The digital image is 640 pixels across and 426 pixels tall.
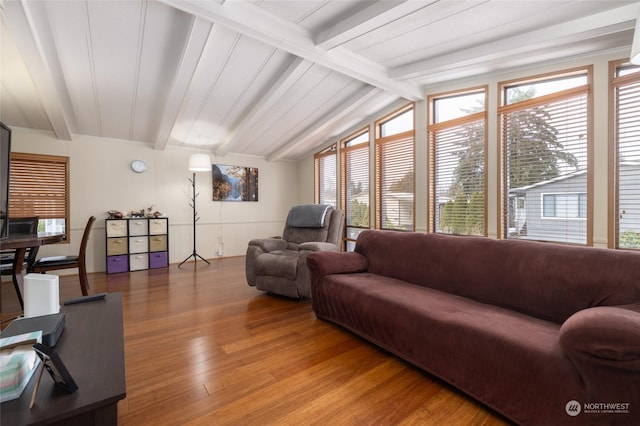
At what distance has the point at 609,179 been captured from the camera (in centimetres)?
243

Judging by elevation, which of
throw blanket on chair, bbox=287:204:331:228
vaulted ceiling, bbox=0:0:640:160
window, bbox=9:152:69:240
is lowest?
throw blanket on chair, bbox=287:204:331:228

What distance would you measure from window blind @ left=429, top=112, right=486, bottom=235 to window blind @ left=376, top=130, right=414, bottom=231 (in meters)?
0.38

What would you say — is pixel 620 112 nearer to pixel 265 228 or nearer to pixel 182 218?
pixel 265 228

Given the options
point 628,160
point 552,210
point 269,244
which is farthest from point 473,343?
point 269,244

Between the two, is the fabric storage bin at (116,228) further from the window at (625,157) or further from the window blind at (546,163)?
the window at (625,157)

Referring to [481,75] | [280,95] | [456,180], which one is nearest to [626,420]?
[456,180]

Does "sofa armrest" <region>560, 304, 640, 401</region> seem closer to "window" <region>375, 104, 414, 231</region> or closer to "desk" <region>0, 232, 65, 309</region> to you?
"window" <region>375, 104, 414, 231</region>

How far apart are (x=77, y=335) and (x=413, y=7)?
2.90 m

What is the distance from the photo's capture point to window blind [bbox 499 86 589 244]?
8.60 ft

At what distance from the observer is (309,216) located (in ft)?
12.3

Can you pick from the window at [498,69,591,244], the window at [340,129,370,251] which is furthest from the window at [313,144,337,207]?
the window at [498,69,591,244]

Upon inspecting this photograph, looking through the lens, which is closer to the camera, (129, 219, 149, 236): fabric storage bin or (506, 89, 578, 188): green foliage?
Result: (506, 89, 578, 188): green foliage

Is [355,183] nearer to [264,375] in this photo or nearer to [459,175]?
[459,175]

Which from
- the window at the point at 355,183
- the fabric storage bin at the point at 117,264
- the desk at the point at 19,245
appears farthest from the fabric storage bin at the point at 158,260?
the window at the point at 355,183
